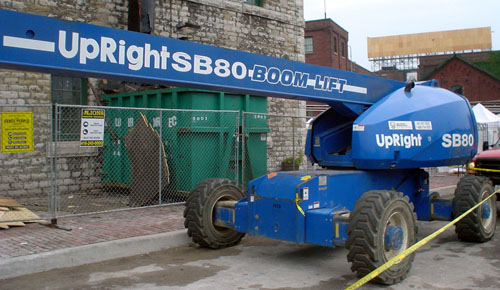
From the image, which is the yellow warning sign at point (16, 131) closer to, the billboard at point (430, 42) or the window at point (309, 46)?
the window at point (309, 46)

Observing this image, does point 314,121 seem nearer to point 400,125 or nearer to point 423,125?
point 400,125

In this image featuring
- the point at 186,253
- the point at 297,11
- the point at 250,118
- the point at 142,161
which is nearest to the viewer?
the point at 186,253

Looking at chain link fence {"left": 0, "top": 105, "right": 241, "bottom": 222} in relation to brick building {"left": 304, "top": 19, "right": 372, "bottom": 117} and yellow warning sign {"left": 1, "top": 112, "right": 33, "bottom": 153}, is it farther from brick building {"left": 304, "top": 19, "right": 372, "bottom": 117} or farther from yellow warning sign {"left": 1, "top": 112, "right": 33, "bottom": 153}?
brick building {"left": 304, "top": 19, "right": 372, "bottom": 117}

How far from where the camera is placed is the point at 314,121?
287 inches

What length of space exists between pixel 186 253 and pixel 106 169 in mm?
6048

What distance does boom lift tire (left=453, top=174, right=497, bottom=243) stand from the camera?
23.3 feet

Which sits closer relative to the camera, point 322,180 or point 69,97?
point 322,180

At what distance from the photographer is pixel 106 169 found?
1216 centimetres

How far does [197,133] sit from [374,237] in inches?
232

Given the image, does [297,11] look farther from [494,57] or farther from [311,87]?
[494,57]

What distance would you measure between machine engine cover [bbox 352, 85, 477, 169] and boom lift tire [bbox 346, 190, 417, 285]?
2.90ft

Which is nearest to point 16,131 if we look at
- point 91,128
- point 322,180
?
point 91,128

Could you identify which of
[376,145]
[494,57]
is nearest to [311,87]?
[376,145]

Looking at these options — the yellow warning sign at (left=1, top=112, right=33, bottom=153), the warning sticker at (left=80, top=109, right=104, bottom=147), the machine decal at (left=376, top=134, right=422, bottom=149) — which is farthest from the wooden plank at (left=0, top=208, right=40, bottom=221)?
the machine decal at (left=376, top=134, right=422, bottom=149)
